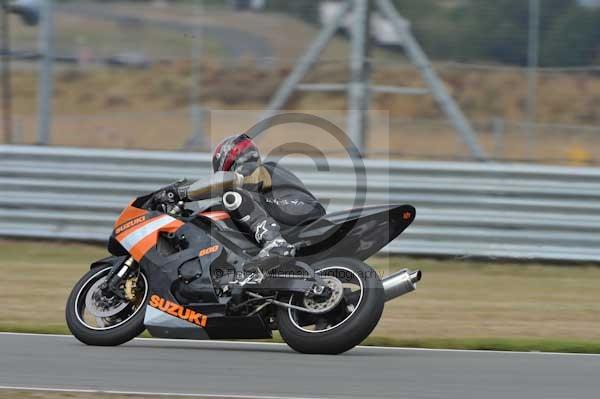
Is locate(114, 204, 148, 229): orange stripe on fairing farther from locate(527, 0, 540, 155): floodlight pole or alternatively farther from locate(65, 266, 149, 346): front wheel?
locate(527, 0, 540, 155): floodlight pole

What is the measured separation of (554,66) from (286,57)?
2933 millimetres

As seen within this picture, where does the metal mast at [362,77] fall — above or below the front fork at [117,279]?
above

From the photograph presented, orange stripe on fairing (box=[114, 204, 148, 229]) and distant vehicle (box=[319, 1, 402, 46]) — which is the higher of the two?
distant vehicle (box=[319, 1, 402, 46])

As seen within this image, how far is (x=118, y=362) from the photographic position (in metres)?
6.82

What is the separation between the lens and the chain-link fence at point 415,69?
39.7ft

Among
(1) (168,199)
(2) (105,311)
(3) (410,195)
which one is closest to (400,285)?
Answer: (1) (168,199)

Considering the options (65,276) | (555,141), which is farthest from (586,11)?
(65,276)

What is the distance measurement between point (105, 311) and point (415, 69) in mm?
5904

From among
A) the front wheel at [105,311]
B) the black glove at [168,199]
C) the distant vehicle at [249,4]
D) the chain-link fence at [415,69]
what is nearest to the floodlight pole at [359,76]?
the chain-link fence at [415,69]

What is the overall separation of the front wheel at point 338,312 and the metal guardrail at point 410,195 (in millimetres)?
4580

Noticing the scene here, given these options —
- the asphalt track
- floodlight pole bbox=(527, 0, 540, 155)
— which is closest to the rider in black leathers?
the asphalt track

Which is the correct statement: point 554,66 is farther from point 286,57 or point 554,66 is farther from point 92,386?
point 92,386

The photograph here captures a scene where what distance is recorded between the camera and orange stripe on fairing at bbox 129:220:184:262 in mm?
7363

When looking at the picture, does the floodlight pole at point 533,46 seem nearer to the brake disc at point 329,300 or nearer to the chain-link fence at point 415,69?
the chain-link fence at point 415,69
